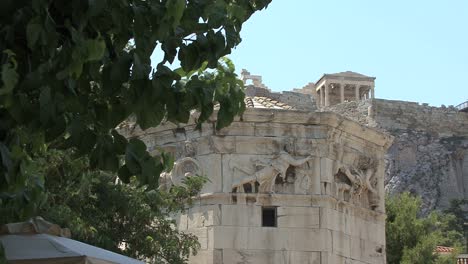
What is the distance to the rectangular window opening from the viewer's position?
12.7 meters

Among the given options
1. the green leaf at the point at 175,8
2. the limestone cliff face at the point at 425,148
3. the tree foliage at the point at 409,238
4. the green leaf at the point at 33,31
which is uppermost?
the limestone cliff face at the point at 425,148

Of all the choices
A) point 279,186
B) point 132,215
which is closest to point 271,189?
point 279,186

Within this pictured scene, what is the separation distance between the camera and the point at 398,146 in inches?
2586

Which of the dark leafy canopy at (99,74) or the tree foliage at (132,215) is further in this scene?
the tree foliage at (132,215)

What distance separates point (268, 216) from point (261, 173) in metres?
0.54

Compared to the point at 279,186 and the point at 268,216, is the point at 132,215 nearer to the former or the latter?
the point at 268,216

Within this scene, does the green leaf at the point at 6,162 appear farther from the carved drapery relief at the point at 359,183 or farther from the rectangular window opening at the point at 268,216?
the carved drapery relief at the point at 359,183

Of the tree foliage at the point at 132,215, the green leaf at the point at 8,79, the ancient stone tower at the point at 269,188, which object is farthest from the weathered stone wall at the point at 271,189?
the green leaf at the point at 8,79

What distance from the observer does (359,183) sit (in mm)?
13477

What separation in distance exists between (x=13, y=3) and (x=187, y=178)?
767cm

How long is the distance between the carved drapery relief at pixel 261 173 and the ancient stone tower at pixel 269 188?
0.04ft

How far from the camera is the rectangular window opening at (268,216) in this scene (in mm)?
12664

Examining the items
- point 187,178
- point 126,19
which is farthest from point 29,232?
point 187,178

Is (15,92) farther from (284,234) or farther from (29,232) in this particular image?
(284,234)
